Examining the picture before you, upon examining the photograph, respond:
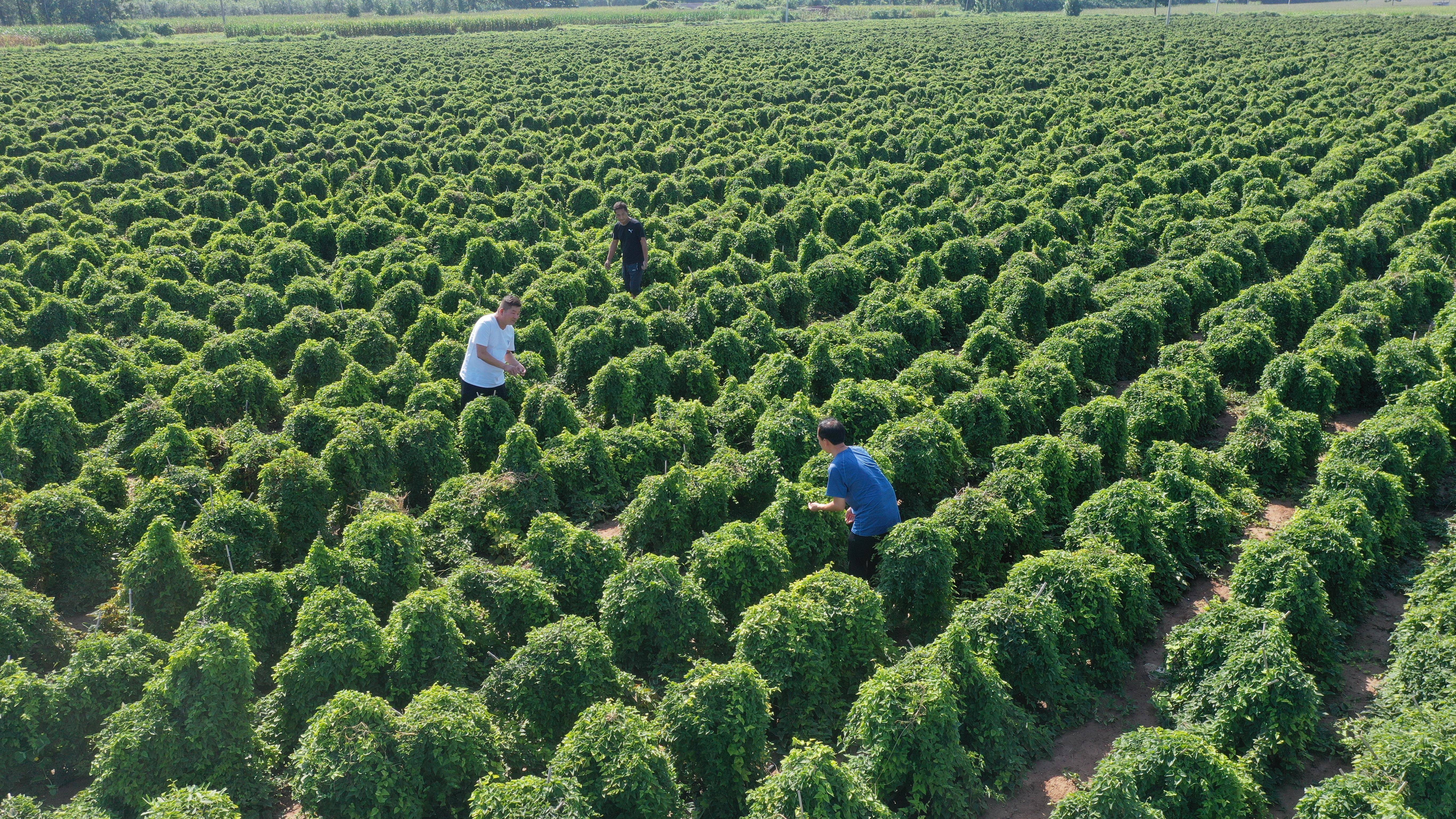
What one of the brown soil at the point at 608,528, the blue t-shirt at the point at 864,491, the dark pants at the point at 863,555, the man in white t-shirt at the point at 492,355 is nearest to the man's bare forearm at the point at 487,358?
the man in white t-shirt at the point at 492,355

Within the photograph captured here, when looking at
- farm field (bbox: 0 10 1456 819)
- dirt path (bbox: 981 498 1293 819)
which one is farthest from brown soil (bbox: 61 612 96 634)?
dirt path (bbox: 981 498 1293 819)

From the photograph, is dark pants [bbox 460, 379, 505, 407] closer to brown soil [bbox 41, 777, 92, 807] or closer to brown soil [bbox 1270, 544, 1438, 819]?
brown soil [bbox 41, 777, 92, 807]

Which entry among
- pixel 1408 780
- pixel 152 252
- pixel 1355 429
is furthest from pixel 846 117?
pixel 1408 780

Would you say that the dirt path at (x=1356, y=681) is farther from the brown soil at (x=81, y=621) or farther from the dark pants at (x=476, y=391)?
the brown soil at (x=81, y=621)

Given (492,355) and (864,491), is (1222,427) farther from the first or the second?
(492,355)

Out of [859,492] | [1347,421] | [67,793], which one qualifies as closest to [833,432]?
[859,492]
